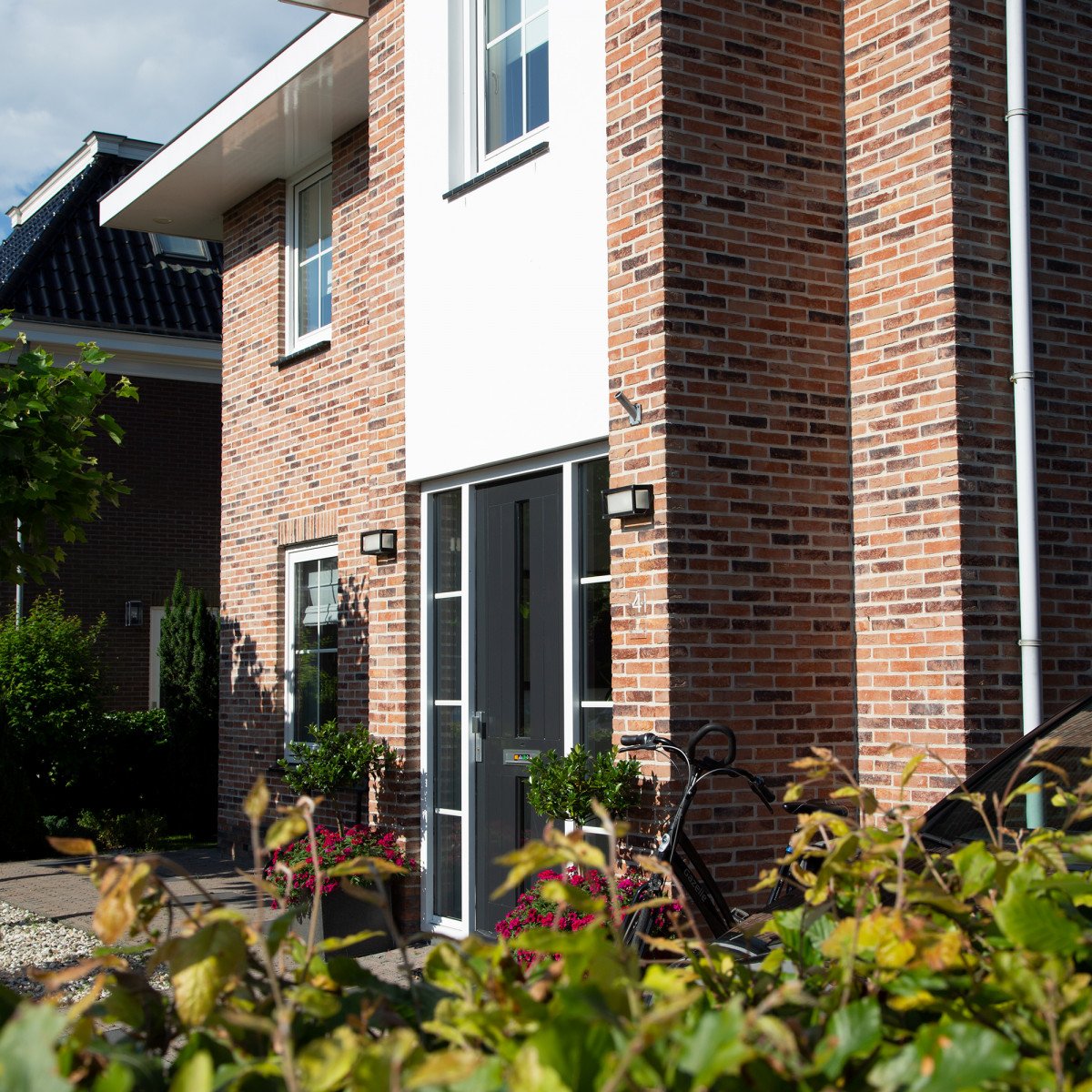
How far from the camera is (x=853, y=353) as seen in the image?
7012mm

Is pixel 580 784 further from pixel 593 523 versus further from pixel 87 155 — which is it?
pixel 87 155

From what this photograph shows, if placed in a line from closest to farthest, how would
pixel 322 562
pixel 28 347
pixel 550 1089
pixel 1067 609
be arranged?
pixel 550 1089 → pixel 1067 609 → pixel 322 562 → pixel 28 347

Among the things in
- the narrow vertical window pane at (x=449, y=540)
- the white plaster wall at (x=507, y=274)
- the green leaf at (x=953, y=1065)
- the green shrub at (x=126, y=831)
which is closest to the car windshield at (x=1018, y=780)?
the white plaster wall at (x=507, y=274)

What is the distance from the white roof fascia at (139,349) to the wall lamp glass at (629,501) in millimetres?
12947

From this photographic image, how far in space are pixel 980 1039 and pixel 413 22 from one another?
8349 millimetres

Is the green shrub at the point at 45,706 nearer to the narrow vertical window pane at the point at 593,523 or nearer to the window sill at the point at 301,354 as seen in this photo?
the window sill at the point at 301,354

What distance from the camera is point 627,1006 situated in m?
1.52

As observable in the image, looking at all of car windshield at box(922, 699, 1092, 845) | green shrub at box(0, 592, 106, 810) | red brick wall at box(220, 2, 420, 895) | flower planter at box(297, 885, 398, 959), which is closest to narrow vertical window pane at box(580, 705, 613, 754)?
red brick wall at box(220, 2, 420, 895)

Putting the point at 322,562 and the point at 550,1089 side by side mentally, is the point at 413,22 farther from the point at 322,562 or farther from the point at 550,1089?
the point at 550,1089

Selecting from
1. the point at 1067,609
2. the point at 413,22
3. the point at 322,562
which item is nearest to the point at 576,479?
the point at 1067,609

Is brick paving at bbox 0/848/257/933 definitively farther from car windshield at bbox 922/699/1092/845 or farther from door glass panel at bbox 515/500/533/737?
car windshield at bbox 922/699/1092/845

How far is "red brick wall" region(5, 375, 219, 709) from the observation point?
60.0ft

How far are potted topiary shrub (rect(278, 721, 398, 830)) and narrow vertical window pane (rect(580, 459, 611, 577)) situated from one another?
6.53 feet

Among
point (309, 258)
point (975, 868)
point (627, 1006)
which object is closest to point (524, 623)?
point (309, 258)
